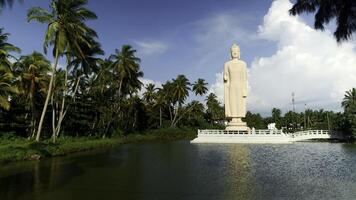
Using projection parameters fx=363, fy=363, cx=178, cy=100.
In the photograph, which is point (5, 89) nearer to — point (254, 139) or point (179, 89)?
point (254, 139)

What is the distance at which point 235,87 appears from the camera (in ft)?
204

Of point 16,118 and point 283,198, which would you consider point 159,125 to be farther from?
point 283,198

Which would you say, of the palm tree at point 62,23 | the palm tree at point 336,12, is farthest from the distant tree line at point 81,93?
the palm tree at point 336,12

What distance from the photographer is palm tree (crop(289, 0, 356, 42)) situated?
11992 millimetres

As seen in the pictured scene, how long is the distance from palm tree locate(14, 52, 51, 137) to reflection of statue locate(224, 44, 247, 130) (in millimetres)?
30040

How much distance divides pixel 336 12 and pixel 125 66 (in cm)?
5193

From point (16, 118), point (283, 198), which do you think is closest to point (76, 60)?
point (16, 118)

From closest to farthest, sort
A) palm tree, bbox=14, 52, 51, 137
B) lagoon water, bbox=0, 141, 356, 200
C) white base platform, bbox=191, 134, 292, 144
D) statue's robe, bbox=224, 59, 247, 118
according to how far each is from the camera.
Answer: lagoon water, bbox=0, 141, 356, 200 < palm tree, bbox=14, 52, 51, 137 < white base platform, bbox=191, 134, 292, 144 < statue's robe, bbox=224, 59, 247, 118

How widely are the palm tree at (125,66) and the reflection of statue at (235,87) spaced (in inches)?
635

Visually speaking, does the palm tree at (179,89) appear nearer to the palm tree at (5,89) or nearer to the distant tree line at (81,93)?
the distant tree line at (81,93)

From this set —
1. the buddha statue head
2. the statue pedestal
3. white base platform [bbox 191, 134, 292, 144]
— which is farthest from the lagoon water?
the buddha statue head

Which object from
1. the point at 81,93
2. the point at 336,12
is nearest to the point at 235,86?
the point at 81,93

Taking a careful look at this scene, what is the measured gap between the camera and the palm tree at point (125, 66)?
6228cm

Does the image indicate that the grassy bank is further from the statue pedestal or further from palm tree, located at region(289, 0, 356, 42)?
palm tree, located at region(289, 0, 356, 42)
